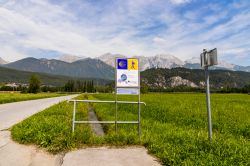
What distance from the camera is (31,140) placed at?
941 centimetres

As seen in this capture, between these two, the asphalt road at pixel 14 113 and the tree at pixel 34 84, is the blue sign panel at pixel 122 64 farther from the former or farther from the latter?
the tree at pixel 34 84

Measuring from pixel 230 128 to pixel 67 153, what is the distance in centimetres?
905

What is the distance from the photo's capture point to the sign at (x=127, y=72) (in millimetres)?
9688

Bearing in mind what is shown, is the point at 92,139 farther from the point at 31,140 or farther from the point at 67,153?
the point at 31,140

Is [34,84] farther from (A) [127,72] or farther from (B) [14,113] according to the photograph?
(A) [127,72]

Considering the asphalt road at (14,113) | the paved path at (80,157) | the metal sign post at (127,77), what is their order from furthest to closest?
the asphalt road at (14,113) < the metal sign post at (127,77) < the paved path at (80,157)

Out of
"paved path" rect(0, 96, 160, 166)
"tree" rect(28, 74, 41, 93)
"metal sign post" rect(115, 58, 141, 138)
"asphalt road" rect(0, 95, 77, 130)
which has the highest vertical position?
"tree" rect(28, 74, 41, 93)

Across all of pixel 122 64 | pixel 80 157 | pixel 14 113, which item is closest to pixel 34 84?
pixel 14 113

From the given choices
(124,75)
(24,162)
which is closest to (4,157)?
(24,162)

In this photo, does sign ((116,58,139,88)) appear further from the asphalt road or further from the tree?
the tree

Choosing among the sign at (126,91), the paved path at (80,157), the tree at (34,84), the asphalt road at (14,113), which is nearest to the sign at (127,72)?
the sign at (126,91)

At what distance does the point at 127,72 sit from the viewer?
9766 millimetres

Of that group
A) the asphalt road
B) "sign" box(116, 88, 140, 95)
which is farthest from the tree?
"sign" box(116, 88, 140, 95)

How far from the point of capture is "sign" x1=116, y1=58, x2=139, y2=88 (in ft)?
31.8
